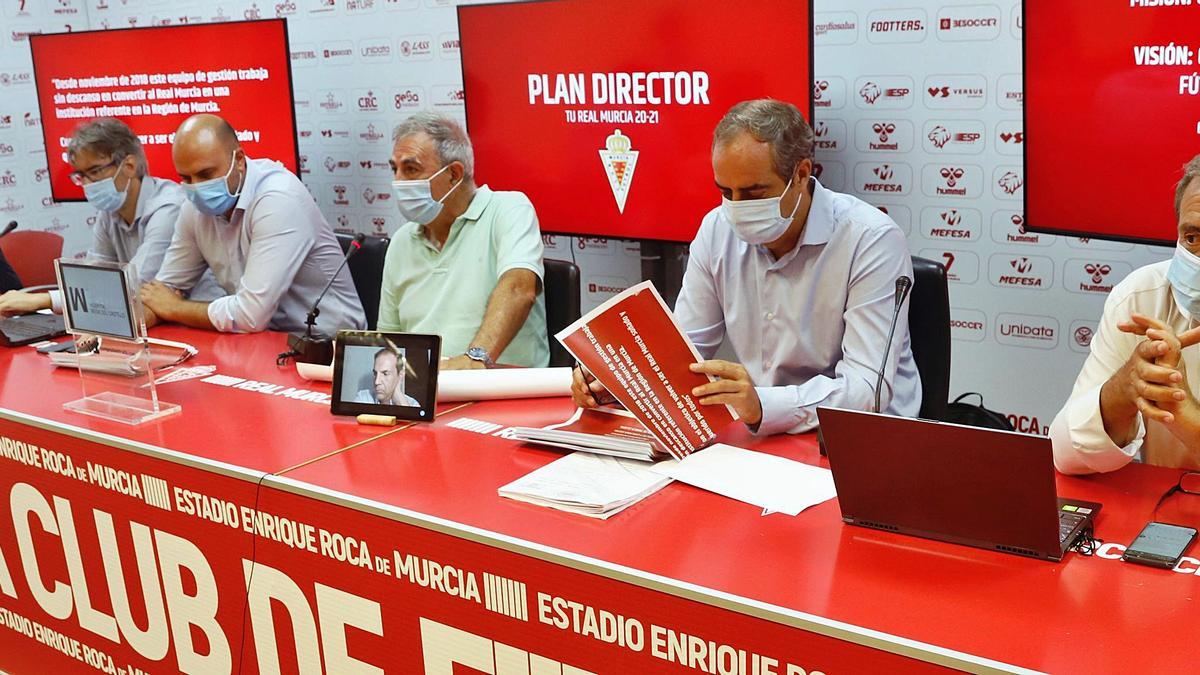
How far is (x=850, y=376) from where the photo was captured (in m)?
2.23

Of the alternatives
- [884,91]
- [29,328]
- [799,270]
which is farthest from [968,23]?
[29,328]

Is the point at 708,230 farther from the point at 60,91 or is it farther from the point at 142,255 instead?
the point at 60,91

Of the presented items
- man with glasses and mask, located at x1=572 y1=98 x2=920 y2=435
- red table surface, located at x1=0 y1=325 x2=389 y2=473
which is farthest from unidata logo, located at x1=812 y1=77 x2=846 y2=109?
red table surface, located at x1=0 y1=325 x2=389 y2=473

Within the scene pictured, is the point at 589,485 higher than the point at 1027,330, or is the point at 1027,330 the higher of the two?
the point at 589,485

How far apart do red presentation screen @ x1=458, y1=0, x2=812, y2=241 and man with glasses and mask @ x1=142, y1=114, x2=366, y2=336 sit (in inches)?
36.1

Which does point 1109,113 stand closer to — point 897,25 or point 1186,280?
point 897,25

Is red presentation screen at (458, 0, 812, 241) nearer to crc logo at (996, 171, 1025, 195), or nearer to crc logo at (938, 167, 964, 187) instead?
crc logo at (938, 167, 964, 187)

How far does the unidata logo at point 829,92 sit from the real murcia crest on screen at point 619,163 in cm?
66

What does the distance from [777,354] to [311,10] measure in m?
3.45

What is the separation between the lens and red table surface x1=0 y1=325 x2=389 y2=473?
215 centimetres

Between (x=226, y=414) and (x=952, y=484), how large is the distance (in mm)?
1573

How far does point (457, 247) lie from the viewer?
315 cm

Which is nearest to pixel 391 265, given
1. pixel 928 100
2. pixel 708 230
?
pixel 708 230

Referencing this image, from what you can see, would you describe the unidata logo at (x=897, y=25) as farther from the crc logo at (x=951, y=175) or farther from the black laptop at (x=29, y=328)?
the black laptop at (x=29, y=328)
